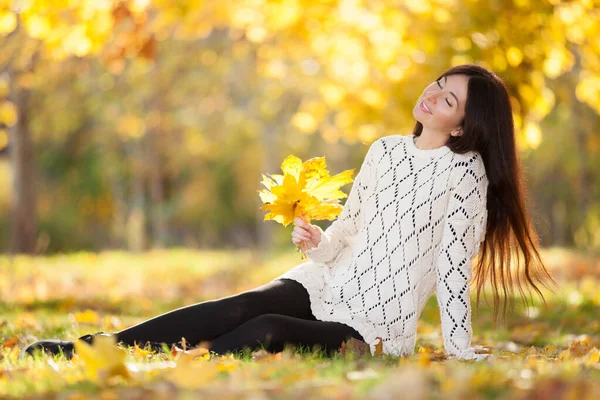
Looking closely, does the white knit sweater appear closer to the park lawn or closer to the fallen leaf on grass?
the fallen leaf on grass

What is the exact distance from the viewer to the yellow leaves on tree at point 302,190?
3.69 m

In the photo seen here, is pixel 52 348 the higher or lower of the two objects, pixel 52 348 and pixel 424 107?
the lower

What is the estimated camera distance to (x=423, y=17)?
7.88 metres

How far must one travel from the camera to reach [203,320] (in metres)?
3.62

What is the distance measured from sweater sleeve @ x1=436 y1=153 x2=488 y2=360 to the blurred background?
3.73 ft

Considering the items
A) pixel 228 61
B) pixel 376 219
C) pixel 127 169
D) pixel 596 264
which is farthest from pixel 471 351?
pixel 127 169

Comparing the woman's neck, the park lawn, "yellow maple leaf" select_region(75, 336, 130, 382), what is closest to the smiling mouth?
the woman's neck

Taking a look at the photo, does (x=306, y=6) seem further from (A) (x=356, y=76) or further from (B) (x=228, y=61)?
(B) (x=228, y=61)

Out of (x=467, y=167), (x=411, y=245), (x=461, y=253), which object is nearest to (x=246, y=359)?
(x=411, y=245)

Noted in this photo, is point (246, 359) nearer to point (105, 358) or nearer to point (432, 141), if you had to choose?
point (105, 358)

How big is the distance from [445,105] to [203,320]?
5.02 feet

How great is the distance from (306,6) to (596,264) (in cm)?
548

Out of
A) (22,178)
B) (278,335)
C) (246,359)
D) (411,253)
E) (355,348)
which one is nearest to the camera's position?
(246,359)

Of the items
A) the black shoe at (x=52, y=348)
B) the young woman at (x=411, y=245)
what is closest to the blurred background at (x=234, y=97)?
the young woman at (x=411, y=245)
